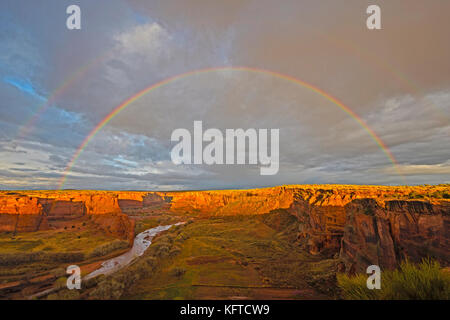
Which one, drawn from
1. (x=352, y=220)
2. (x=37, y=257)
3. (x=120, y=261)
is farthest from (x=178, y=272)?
(x=37, y=257)

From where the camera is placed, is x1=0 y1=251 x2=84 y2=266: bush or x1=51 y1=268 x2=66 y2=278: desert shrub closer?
x1=51 y1=268 x2=66 y2=278: desert shrub

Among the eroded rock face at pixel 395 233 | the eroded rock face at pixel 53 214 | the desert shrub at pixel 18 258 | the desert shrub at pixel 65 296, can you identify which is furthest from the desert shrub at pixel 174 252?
the eroded rock face at pixel 395 233

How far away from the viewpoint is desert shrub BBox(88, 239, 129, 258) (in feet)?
124

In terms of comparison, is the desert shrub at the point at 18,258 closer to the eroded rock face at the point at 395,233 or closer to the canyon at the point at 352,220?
the canyon at the point at 352,220

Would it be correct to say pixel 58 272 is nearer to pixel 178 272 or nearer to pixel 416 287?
pixel 178 272

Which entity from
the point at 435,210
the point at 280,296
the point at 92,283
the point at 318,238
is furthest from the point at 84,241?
the point at 435,210

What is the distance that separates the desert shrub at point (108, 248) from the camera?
37775mm

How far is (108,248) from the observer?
40688 mm

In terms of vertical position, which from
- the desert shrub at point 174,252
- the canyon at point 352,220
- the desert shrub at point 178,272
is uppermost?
the canyon at point 352,220

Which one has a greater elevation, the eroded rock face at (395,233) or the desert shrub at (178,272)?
the eroded rock face at (395,233)

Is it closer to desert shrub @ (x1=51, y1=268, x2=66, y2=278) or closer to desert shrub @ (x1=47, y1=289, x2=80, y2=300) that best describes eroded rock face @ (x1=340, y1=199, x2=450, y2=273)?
desert shrub @ (x1=47, y1=289, x2=80, y2=300)

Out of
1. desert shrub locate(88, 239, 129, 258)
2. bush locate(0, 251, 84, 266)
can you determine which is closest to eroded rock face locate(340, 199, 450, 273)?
desert shrub locate(88, 239, 129, 258)

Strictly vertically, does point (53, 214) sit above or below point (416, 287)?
below
